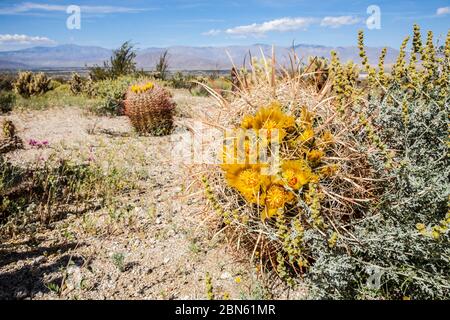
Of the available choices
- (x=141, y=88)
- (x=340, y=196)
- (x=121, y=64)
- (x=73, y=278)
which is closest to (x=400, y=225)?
(x=340, y=196)

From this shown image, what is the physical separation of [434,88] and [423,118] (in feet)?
1.15

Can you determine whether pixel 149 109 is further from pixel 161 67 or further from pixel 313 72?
pixel 161 67

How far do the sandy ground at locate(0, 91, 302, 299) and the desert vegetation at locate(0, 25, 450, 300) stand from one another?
13mm

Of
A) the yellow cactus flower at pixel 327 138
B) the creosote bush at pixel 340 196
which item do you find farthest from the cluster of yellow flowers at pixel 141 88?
the yellow cactus flower at pixel 327 138

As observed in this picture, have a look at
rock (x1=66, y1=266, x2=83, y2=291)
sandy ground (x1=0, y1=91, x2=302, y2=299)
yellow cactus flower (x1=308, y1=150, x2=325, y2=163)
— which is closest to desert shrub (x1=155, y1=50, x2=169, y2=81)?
sandy ground (x1=0, y1=91, x2=302, y2=299)

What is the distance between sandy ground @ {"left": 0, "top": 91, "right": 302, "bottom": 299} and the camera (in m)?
2.46

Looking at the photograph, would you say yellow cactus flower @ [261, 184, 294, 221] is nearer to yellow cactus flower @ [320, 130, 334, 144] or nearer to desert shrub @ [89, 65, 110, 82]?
yellow cactus flower @ [320, 130, 334, 144]

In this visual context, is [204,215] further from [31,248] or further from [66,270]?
[31,248]

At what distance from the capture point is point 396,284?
225 cm

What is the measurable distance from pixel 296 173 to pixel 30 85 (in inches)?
619

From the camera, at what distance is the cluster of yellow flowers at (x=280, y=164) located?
2131 millimetres

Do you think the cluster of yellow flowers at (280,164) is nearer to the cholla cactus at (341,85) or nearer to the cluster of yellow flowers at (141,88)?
the cholla cactus at (341,85)

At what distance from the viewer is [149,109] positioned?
23.9 feet

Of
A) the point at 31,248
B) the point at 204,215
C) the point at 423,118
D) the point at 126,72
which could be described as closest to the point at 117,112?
the point at 126,72
